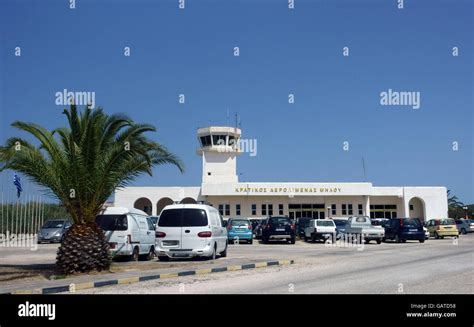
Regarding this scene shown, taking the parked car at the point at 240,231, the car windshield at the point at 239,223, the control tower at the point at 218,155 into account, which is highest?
the control tower at the point at 218,155

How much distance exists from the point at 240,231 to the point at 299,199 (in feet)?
81.4

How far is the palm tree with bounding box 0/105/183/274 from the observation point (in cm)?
1472

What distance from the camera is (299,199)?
56.2 metres

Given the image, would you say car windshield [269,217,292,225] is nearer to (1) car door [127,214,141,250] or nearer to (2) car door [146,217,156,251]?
(2) car door [146,217,156,251]

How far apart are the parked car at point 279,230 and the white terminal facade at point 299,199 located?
2256cm

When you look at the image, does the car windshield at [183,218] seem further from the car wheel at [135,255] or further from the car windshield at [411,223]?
the car windshield at [411,223]

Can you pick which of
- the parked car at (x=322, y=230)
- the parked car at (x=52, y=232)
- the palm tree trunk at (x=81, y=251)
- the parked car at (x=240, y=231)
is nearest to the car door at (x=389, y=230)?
the parked car at (x=322, y=230)

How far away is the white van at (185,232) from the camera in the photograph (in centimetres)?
1798

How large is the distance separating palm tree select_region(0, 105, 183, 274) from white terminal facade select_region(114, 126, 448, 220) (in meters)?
38.1

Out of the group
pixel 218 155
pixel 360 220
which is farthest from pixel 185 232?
pixel 218 155

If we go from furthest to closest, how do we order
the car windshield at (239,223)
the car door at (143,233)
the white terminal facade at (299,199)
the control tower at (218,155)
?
the control tower at (218,155) → the white terminal facade at (299,199) → the car windshield at (239,223) → the car door at (143,233)
